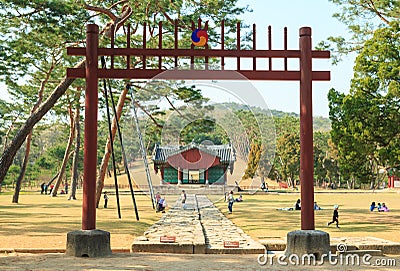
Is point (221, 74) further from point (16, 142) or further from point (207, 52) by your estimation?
point (16, 142)

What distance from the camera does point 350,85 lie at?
1677 centimetres

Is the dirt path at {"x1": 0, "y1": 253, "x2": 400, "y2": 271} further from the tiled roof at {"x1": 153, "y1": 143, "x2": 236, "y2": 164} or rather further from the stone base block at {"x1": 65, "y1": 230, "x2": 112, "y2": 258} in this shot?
the tiled roof at {"x1": 153, "y1": 143, "x2": 236, "y2": 164}

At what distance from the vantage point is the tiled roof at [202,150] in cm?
983

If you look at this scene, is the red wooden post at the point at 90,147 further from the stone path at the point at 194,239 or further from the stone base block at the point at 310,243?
the stone base block at the point at 310,243

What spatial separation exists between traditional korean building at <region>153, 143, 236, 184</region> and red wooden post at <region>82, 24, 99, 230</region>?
224 cm

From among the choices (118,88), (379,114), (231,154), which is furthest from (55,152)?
(231,154)

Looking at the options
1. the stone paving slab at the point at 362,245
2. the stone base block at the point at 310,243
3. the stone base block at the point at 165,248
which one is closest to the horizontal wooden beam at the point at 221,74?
the stone base block at the point at 310,243

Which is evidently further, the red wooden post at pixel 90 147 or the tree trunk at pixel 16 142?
the tree trunk at pixel 16 142

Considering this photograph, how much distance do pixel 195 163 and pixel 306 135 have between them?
2.86 metres

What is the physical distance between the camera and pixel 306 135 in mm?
7750

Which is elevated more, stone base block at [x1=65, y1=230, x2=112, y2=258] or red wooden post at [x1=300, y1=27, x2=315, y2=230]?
red wooden post at [x1=300, y1=27, x2=315, y2=230]

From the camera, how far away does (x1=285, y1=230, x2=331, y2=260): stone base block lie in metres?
7.39

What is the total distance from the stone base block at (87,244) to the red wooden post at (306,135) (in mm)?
3067

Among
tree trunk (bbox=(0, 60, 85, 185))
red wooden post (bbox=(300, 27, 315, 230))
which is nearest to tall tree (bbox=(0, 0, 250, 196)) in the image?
tree trunk (bbox=(0, 60, 85, 185))
